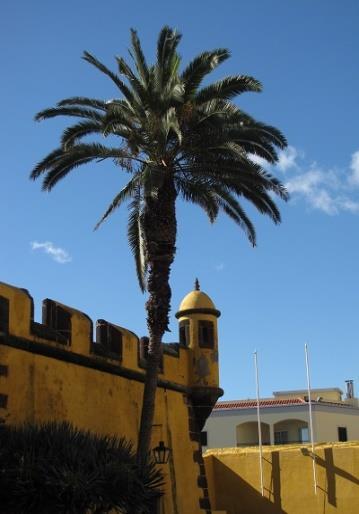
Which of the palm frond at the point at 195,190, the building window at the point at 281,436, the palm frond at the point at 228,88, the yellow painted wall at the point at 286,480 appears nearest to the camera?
the palm frond at the point at 228,88

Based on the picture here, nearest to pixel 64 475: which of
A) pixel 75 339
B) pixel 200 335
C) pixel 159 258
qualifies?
pixel 75 339

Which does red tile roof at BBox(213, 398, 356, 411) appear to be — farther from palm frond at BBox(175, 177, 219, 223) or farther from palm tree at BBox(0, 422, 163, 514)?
palm tree at BBox(0, 422, 163, 514)

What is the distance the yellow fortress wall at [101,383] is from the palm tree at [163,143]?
1348 mm

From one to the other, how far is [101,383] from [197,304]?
5884mm

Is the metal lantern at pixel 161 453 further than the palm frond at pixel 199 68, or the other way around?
the metal lantern at pixel 161 453

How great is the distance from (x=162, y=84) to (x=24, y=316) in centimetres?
573

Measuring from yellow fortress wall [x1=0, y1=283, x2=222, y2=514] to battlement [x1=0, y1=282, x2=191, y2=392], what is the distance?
0.02 m

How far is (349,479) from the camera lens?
2333cm

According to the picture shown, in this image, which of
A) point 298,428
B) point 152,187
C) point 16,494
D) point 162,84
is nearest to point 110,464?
point 16,494

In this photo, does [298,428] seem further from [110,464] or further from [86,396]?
[110,464]


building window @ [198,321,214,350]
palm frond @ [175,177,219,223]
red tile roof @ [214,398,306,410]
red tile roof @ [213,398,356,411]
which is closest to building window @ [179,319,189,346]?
building window @ [198,321,214,350]

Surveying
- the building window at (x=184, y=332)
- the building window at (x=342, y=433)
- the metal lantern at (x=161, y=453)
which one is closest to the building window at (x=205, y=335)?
the building window at (x=184, y=332)

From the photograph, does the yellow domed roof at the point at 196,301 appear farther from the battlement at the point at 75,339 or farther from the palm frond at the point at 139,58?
the palm frond at the point at 139,58

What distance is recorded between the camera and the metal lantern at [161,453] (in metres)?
17.5
